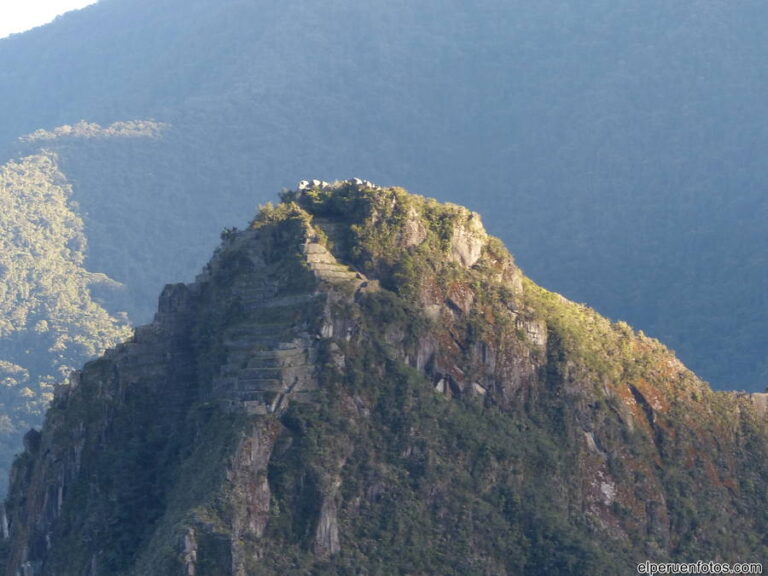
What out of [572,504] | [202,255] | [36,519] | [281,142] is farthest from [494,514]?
[281,142]

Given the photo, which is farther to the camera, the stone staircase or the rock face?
the stone staircase

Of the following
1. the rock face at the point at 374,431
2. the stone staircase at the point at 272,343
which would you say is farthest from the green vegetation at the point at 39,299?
the stone staircase at the point at 272,343

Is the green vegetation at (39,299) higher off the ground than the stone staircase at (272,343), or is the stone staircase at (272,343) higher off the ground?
the green vegetation at (39,299)

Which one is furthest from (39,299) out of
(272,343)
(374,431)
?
(374,431)

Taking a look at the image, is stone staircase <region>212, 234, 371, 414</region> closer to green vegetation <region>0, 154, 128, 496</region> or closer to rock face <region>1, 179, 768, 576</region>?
rock face <region>1, 179, 768, 576</region>

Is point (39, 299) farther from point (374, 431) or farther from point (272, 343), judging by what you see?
point (374, 431)

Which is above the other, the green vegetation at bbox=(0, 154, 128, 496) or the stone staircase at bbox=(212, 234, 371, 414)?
the green vegetation at bbox=(0, 154, 128, 496)

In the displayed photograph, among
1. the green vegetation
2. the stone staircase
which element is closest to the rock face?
the stone staircase

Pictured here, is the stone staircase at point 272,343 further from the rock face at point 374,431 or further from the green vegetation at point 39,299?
the green vegetation at point 39,299

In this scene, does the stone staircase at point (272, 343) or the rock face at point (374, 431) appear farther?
the stone staircase at point (272, 343)

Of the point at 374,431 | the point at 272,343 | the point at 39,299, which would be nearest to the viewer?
the point at 272,343
